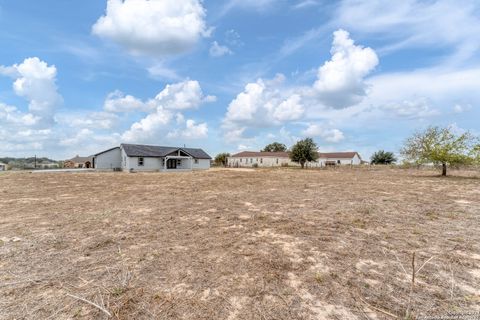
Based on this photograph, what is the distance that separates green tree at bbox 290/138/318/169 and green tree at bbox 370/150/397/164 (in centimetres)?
2382

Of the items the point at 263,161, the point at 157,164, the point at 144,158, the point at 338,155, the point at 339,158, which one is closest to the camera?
the point at 144,158

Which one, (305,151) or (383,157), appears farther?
(383,157)

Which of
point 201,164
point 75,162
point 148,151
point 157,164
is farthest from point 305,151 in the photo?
point 75,162

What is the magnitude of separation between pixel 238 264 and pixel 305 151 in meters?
38.1

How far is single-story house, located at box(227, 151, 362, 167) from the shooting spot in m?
55.1

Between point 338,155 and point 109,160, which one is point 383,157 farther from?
point 109,160

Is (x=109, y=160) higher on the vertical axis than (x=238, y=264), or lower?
higher

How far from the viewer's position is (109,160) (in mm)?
33094

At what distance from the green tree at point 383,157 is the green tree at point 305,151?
2382 centimetres

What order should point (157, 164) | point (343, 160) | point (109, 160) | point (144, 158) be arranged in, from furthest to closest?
point (343, 160)
point (157, 164)
point (109, 160)
point (144, 158)

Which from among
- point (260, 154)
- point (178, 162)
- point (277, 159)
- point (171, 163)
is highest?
point (260, 154)

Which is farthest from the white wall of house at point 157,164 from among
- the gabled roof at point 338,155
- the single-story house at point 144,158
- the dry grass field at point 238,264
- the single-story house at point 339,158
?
the gabled roof at point 338,155

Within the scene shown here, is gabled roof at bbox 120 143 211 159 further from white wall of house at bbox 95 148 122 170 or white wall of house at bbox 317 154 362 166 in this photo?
white wall of house at bbox 317 154 362 166

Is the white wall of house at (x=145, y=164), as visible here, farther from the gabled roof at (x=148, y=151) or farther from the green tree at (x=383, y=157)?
the green tree at (x=383, y=157)
